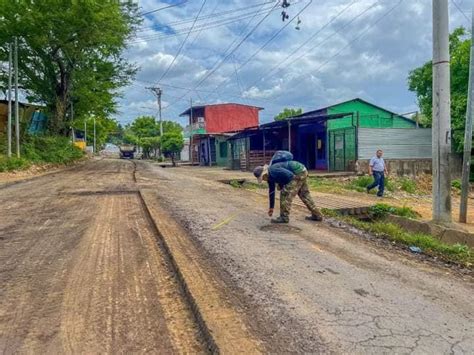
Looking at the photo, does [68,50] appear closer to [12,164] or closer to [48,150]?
[48,150]

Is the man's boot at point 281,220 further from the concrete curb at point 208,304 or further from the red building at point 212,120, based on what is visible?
the red building at point 212,120

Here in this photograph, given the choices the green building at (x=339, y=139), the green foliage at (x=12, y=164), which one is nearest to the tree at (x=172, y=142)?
the green building at (x=339, y=139)

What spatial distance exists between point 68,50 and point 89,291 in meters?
25.7

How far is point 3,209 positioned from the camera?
9117mm

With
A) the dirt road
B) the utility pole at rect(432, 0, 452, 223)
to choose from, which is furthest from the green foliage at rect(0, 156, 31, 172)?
the utility pole at rect(432, 0, 452, 223)

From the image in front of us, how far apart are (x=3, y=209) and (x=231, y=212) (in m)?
5.11

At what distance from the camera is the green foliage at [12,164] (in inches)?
766

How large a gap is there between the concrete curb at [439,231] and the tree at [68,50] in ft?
69.6

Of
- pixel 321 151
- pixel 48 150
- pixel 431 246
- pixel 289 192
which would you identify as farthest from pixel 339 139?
pixel 48 150

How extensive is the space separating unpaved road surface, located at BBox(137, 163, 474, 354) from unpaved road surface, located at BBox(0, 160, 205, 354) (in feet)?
2.11

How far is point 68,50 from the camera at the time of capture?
85.6 feet

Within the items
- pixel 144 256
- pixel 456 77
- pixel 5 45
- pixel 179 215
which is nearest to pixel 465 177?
pixel 179 215

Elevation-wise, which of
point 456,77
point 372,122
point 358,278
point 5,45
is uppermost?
point 5,45

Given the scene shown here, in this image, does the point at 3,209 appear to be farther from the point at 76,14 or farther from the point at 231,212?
the point at 76,14
